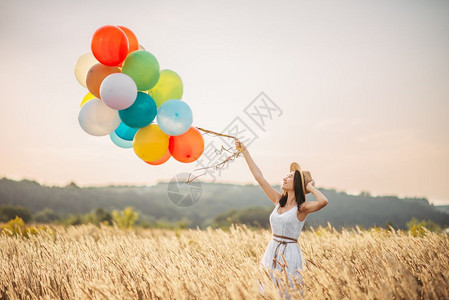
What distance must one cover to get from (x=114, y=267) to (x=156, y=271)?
91 centimetres

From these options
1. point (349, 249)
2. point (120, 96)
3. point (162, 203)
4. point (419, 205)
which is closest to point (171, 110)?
point (120, 96)

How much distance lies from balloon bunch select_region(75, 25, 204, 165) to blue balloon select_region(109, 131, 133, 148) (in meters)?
0.27

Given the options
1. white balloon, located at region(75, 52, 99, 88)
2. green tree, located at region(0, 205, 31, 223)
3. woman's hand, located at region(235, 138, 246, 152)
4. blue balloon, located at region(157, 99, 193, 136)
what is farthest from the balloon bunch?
green tree, located at region(0, 205, 31, 223)

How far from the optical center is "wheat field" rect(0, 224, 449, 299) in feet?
7.95

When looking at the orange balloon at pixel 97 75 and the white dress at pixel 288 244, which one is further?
the orange balloon at pixel 97 75

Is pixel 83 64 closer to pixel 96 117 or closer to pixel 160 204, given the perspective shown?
pixel 96 117

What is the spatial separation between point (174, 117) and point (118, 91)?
0.59 m

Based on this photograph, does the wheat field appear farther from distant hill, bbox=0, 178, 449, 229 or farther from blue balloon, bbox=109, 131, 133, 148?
distant hill, bbox=0, 178, 449, 229

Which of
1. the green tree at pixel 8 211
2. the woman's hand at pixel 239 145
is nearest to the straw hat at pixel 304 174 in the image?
the woman's hand at pixel 239 145

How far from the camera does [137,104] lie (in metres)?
3.52

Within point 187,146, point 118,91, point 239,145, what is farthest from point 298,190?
point 118,91

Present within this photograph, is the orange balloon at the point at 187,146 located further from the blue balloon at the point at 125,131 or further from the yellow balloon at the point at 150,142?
the blue balloon at the point at 125,131

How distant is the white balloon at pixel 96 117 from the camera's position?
3.59m

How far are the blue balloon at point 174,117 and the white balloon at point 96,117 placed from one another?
537 mm
